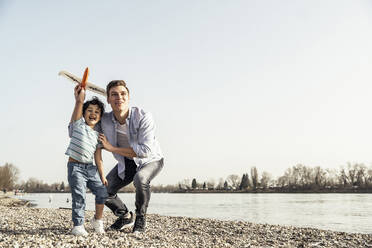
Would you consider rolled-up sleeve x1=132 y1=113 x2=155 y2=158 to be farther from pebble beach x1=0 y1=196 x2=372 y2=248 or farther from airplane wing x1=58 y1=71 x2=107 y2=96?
pebble beach x1=0 y1=196 x2=372 y2=248

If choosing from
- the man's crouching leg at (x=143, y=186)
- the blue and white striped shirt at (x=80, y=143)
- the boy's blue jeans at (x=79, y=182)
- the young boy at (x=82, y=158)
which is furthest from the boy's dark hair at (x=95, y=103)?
the man's crouching leg at (x=143, y=186)

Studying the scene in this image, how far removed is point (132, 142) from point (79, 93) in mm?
1120

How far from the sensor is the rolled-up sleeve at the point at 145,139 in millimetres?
4984

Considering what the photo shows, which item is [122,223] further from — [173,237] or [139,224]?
[173,237]

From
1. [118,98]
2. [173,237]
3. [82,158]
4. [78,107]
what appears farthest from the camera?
[173,237]

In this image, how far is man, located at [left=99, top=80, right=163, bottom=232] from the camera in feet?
16.4

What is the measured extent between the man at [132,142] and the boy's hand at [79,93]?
47 cm

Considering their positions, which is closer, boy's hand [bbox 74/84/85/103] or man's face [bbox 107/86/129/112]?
boy's hand [bbox 74/84/85/103]

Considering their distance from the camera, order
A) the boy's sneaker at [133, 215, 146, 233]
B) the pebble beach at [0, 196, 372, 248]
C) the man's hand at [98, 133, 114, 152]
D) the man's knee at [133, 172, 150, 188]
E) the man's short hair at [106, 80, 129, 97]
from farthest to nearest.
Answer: the boy's sneaker at [133, 215, 146, 233], the man's short hair at [106, 80, 129, 97], the man's knee at [133, 172, 150, 188], the man's hand at [98, 133, 114, 152], the pebble beach at [0, 196, 372, 248]

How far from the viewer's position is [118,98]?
16.5ft

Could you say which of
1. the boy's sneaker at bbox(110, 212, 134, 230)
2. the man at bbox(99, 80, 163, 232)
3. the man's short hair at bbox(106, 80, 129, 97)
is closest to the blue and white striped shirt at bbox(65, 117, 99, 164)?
the man at bbox(99, 80, 163, 232)

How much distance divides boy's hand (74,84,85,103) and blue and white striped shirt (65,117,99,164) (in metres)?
0.30

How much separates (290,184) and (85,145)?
107437 millimetres

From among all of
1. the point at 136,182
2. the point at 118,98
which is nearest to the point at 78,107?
the point at 118,98
